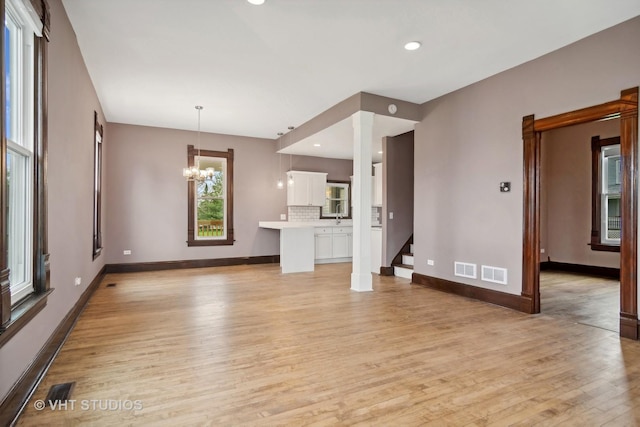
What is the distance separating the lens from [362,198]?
529 centimetres

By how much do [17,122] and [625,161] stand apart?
513 cm

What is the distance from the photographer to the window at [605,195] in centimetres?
649

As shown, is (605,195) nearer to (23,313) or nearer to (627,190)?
(627,190)

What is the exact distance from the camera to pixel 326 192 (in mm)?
9195

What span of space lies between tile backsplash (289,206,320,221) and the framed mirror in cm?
26

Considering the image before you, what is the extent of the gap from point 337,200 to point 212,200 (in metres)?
3.33

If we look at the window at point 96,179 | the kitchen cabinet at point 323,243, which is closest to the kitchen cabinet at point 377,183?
the kitchen cabinet at point 323,243

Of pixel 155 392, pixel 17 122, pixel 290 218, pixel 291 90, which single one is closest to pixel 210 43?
pixel 291 90

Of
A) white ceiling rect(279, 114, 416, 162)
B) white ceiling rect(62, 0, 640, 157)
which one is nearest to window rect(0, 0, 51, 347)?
white ceiling rect(62, 0, 640, 157)

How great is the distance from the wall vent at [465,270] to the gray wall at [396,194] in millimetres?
1721

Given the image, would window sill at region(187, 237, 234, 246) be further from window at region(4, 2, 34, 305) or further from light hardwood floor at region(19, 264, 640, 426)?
window at region(4, 2, 34, 305)

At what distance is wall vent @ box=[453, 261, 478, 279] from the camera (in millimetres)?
4895

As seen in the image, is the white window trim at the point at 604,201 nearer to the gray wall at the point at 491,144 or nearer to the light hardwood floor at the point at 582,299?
the light hardwood floor at the point at 582,299

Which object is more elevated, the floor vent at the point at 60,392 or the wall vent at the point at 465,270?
the wall vent at the point at 465,270
